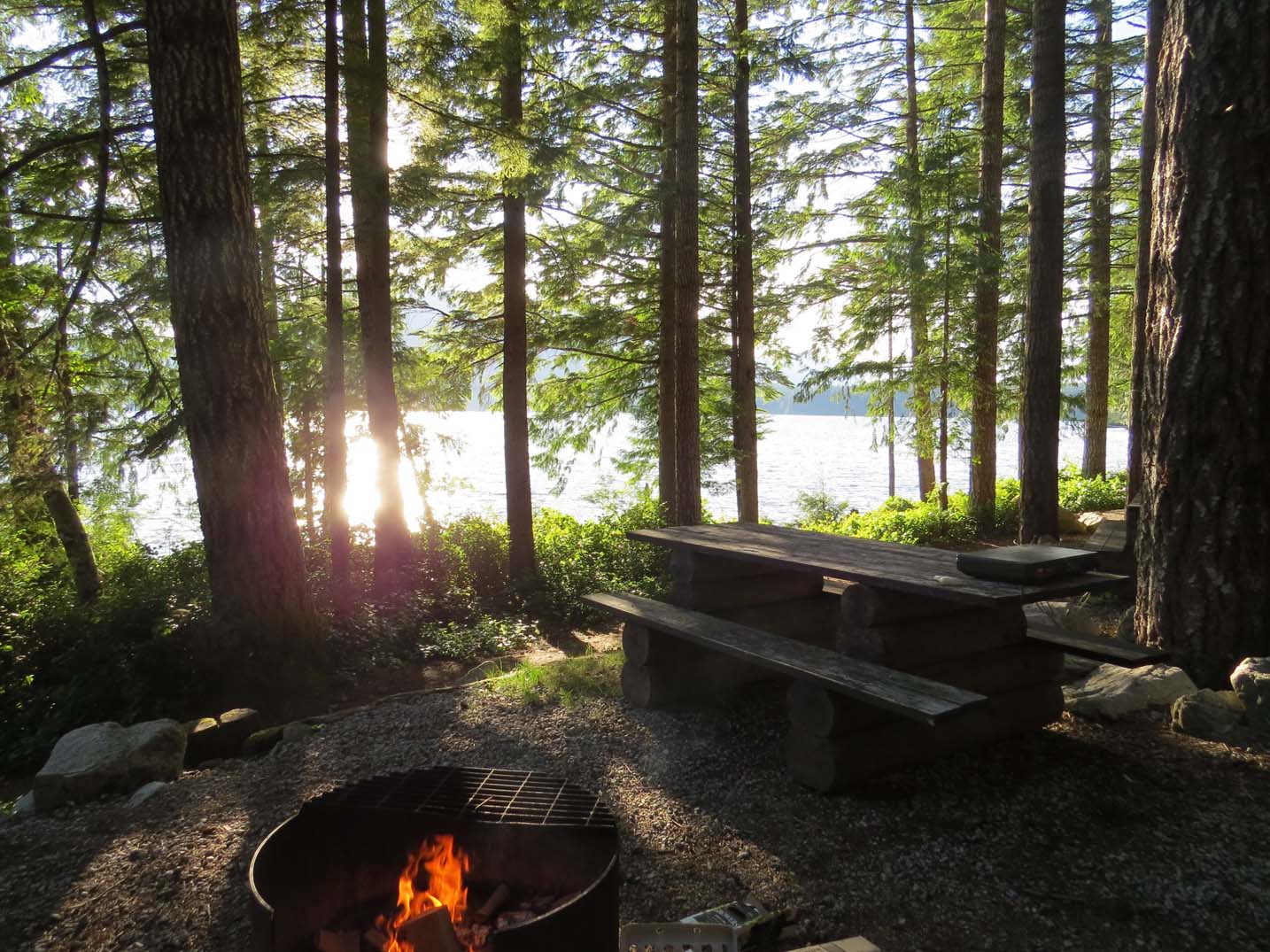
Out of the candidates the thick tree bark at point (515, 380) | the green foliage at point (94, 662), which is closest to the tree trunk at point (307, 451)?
the thick tree bark at point (515, 380)

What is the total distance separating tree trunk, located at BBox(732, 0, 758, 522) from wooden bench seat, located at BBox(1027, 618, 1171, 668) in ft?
30.2

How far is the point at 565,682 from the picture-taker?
5758mm

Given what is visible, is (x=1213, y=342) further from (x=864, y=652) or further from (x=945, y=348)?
(x=945, y=348)

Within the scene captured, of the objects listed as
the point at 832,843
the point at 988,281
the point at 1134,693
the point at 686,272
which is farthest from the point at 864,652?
the point at 988,281

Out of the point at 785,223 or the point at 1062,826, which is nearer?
the point at 1062,826

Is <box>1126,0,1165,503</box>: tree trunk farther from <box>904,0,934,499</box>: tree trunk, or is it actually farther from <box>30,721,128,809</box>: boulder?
<box>30,721,128,809</box>: boulder

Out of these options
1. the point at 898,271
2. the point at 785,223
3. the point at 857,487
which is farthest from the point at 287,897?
the point at 857,487

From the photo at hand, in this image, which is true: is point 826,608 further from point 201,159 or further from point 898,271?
point 898,271

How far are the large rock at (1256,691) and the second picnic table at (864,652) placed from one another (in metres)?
0.84

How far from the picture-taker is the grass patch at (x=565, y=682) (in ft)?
17.9

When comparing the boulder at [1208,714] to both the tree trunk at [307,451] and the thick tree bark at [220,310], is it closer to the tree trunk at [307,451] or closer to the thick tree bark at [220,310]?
the thick tree bark at [220,310]

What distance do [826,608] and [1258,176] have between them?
3627 millimetres

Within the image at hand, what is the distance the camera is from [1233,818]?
3.22m

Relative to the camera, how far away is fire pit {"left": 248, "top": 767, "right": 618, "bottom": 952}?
2385 millimetres
